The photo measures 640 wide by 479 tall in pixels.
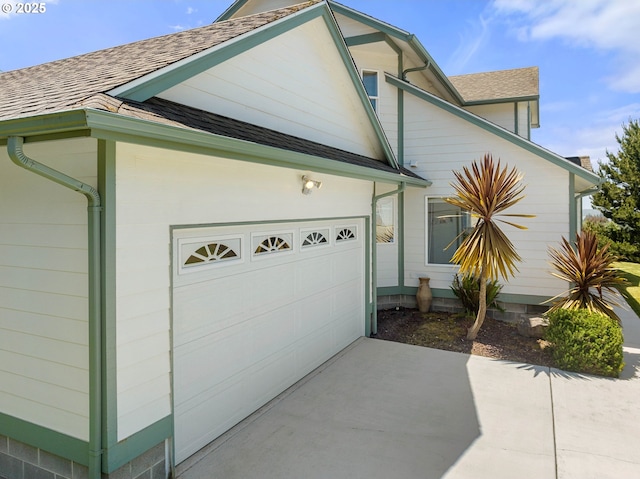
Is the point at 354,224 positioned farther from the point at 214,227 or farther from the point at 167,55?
the point at 167,55

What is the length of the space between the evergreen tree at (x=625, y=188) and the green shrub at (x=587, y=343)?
13972 millimetres

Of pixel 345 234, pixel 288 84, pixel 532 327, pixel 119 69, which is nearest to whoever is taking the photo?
pixel 119 69

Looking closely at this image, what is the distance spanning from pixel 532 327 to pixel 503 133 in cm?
426

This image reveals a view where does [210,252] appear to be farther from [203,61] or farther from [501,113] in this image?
[501,113]

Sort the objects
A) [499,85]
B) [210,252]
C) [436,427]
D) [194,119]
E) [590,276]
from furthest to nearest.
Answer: [499,85], [590,276], [436,427], [210,252], [194,119]

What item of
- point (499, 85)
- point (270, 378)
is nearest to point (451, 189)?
point (499, 85)

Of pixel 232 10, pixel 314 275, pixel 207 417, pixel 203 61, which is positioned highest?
pixel 232 10

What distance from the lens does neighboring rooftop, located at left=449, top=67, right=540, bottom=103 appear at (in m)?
12.4

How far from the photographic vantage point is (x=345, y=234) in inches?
294

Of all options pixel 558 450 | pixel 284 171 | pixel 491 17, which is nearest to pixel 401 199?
pixel 284 171

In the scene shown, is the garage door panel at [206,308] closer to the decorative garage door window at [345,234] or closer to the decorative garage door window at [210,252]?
the decorative garage door window at [210,252]

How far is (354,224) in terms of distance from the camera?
7832 mm

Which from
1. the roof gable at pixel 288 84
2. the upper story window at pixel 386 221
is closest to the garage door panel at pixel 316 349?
the roof gable at pixel 288 84

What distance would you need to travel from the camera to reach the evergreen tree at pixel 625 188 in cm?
1780
